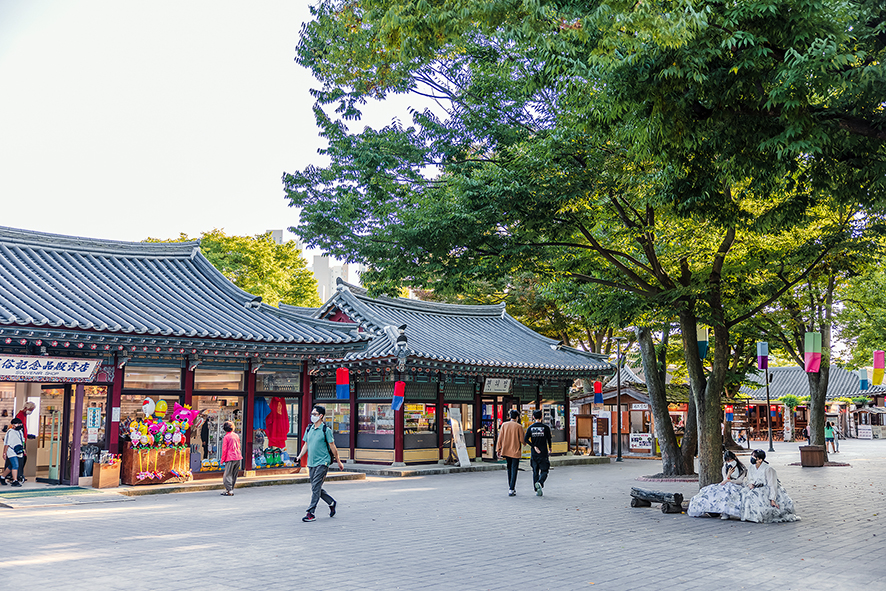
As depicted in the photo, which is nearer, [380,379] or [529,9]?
[529,9]

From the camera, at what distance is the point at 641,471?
77.0 feet

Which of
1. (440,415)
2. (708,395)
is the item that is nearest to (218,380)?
(440,415)

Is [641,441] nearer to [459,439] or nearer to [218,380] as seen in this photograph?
[459,439]

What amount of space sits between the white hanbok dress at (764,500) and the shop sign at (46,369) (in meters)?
13.6

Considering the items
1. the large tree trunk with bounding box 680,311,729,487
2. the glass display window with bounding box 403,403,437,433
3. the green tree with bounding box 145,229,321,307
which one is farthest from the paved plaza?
the green tree with bounding box 145,229,321,307

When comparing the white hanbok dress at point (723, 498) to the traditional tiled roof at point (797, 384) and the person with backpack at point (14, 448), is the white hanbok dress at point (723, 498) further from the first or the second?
the traditional tiled roof at point (797, 384)

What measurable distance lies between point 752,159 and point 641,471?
1684cm

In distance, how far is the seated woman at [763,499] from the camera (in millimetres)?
11656

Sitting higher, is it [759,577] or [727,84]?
[727,84]

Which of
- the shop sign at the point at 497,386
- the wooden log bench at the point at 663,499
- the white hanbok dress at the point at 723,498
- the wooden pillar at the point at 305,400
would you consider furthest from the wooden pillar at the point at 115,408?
the shop sign at the point at 497,386

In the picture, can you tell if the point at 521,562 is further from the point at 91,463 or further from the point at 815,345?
the point at 815,345

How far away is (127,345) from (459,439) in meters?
11.4

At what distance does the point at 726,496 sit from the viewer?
12109mm

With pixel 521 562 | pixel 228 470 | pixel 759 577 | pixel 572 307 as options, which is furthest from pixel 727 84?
pixel 228 470
